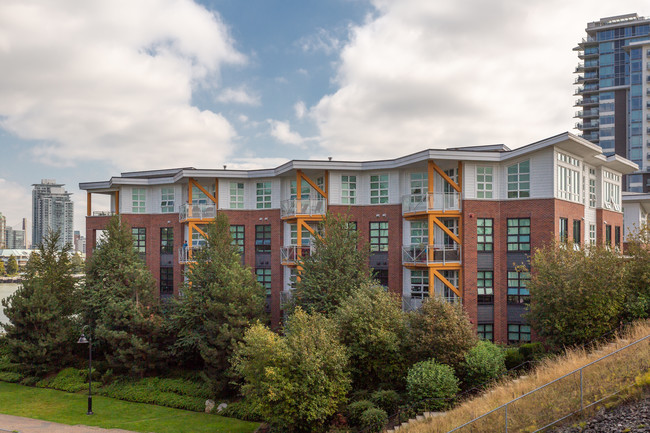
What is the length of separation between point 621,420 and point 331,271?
52.4 ft

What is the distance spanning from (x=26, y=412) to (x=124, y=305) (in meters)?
7.22

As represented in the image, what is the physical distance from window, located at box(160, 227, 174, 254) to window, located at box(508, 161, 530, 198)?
82.2 feet

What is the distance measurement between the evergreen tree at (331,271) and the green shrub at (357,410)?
21.1 ft

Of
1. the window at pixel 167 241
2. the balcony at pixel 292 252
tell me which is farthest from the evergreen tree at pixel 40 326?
the balcony at pixel 292 252

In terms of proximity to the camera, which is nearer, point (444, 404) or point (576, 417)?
point (576, 417)

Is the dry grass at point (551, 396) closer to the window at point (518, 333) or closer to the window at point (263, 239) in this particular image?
the window at point (518, 333)

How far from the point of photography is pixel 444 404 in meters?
19.1

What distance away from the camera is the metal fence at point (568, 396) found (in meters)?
13.7

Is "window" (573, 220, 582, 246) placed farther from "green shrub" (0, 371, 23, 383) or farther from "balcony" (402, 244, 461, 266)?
"green shrub" (0, 371, 23, 383)

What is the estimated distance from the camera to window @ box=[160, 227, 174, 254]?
38562 mm

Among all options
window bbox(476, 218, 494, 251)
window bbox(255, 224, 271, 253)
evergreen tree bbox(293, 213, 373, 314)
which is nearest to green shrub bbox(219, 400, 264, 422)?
evergreen tree bbox(293, 213, 373, 314)

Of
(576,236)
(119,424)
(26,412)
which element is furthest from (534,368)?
(26,412)

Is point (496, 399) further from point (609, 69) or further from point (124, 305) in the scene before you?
point (609, 69)

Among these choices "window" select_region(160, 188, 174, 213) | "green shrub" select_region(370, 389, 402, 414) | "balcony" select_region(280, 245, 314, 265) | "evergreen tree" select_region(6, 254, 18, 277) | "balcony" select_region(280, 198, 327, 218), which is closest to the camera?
"green shrub" select_region(370, 389, 402, 414)
